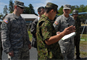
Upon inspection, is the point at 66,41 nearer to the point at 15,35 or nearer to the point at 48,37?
the point at 15,35

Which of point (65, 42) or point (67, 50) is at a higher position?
point (65, 42)

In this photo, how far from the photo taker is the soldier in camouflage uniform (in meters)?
1.71

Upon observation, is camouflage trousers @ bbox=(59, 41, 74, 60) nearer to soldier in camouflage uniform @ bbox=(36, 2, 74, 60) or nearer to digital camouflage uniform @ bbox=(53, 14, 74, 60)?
digital camouflage uniform @ bbox=(53, 14, 74, 60)

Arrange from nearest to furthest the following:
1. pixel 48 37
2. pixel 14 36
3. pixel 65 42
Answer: pixel 48 37 < pixel 14 36 < pixel 65 42

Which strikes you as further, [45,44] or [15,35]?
[15,35]

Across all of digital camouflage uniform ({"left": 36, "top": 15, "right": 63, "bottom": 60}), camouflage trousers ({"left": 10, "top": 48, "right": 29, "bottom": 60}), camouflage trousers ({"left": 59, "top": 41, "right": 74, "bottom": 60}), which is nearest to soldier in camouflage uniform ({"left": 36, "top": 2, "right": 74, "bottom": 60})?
digital camouflage uniform ({"left": 36, "top": 15, "right": 63, "bottom": 60})

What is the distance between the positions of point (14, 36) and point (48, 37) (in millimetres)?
1062

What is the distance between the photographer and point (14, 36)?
2426 millimetres

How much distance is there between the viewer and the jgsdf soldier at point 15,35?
7.54ft

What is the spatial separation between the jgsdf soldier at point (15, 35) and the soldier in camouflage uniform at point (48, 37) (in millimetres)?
798

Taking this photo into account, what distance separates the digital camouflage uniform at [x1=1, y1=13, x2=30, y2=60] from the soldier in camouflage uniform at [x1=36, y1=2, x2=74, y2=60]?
80cm

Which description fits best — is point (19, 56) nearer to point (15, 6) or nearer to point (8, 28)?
point (8, 28)

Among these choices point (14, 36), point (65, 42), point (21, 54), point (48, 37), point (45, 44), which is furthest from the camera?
point (65, 42)

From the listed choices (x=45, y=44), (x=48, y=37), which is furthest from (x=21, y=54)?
(x=48, y=37)
